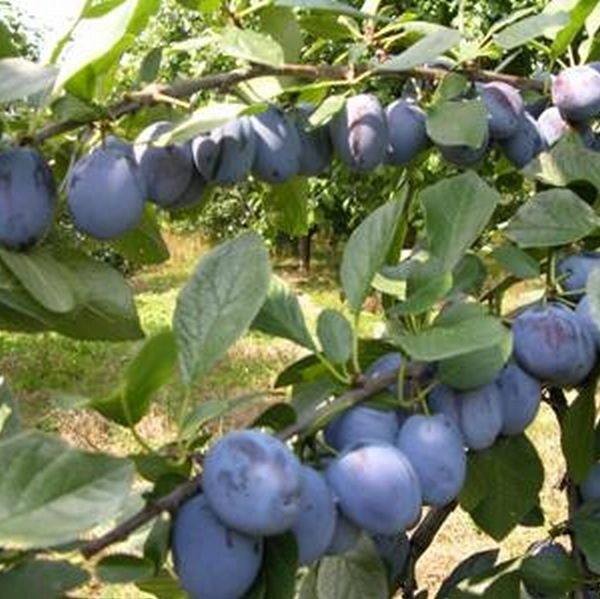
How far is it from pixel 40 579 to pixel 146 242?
33cm

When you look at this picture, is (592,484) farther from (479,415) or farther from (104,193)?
(104,193)

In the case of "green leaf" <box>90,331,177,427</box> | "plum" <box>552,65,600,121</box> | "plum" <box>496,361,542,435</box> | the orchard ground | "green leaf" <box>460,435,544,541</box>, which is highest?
"green leaf" <box>90,331,177,427</box>

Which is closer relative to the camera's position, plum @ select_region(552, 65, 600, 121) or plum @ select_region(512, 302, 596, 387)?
plum @ select_region(512, 302, 596, 387)

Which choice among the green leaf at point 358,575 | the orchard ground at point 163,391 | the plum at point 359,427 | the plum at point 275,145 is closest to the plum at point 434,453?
the plum at point 359,427

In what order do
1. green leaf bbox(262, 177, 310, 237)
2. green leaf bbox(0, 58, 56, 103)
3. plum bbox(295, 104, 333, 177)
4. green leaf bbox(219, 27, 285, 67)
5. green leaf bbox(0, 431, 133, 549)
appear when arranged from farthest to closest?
green leaf bbox(262, 177, 310, 237), plum bbox(295, 104, 333, 177), green leaf bbox(219, 27, 285, 67), green leaf bbox(0, 58, 56, 103), green leaf bbox(0, 431, 133, 549)

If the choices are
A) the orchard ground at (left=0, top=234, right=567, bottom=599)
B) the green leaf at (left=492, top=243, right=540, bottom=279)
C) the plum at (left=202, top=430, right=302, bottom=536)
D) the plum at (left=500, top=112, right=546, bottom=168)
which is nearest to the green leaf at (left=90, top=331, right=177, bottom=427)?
the plum at (left=202, top=430, right=302, bottom=536)

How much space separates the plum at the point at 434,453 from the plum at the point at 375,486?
0.04ft

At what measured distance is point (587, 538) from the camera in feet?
2.09

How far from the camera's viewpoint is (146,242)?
0.67m

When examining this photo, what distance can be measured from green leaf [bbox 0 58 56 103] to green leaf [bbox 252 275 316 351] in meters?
0.13

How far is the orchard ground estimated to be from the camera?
2.70m

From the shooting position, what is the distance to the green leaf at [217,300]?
1.39 feet

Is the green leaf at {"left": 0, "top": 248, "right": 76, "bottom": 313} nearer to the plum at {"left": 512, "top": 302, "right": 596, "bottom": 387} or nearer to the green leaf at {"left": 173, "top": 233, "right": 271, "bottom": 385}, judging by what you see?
Result: the green leaf at {"left": 173, "top": 233, "right": 271, "bottom": 385}

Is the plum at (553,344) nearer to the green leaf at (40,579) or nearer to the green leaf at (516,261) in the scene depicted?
the green leaf at (516,261)
